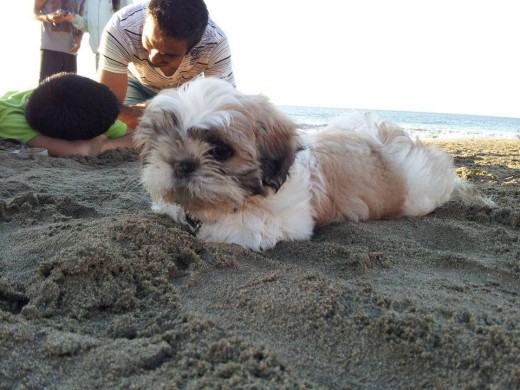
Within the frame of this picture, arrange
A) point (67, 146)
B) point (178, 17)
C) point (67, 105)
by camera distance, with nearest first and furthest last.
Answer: point (178, 17), point (67, 105), point (67, 146)

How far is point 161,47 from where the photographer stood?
500 cm

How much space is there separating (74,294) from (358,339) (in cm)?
117

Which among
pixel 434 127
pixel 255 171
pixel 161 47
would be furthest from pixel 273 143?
pixel 434 127

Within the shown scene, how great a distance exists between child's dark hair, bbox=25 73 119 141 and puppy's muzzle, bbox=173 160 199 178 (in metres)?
3.46

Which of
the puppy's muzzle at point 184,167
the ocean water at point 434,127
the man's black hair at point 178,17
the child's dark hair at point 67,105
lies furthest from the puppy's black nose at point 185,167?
the ocean water at point 434,127

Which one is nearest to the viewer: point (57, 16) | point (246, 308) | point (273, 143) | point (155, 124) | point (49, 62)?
point (246, 308)

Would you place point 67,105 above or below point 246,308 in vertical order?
above

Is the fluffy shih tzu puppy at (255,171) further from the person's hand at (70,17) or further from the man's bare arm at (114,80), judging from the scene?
the person's hand at (70,17)

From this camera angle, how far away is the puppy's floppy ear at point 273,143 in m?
2.95

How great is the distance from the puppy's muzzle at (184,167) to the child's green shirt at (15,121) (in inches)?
152

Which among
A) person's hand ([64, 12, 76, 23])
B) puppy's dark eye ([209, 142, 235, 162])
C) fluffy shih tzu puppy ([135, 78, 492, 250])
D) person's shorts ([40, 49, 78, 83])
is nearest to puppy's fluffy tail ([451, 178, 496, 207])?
fluffy shih tzu puppy ([135, 78, 492, 250])

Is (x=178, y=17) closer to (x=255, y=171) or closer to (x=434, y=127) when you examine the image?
(x=255, y=171)

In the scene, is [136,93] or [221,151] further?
[136,93]

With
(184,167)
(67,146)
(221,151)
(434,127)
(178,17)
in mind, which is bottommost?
(67,146)
